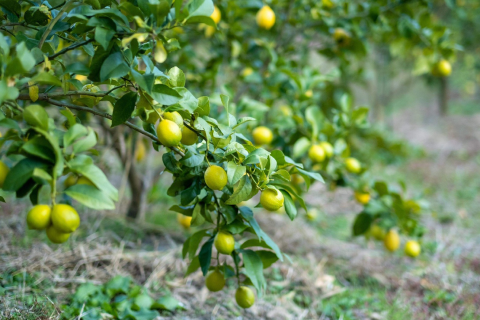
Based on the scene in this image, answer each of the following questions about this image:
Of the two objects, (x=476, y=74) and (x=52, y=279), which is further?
(x=476, y=74)

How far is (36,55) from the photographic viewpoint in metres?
0.66

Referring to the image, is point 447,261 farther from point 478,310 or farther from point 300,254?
point 300,254

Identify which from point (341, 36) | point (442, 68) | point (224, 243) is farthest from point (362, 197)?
point (224, 243)

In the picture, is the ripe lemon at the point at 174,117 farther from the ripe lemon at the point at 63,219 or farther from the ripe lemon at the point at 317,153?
the ripe lemon at the point at 317,153

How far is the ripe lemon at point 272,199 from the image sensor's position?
2.22 feet

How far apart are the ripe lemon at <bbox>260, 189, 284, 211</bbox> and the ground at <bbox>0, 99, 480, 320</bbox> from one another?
57 cm

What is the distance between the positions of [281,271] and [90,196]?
1.04 meters

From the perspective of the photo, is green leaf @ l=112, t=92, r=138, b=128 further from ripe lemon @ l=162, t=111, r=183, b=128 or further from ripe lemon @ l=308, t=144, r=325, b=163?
ripe lemon @ l=308, t=144, r=325, b=163

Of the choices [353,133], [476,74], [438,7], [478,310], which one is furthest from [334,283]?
[476,74]

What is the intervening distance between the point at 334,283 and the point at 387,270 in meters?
0.39

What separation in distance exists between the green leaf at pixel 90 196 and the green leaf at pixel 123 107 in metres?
0.14

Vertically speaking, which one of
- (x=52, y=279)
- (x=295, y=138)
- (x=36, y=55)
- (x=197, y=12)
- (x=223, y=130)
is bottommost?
(x=52, y=279)

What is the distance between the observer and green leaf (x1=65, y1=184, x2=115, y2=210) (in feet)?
1.86

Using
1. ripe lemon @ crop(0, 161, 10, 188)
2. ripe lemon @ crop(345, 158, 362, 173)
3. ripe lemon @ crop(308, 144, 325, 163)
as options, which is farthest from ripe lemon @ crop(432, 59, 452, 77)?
ripe lemon @ crop(0, 161, 10, 188)
